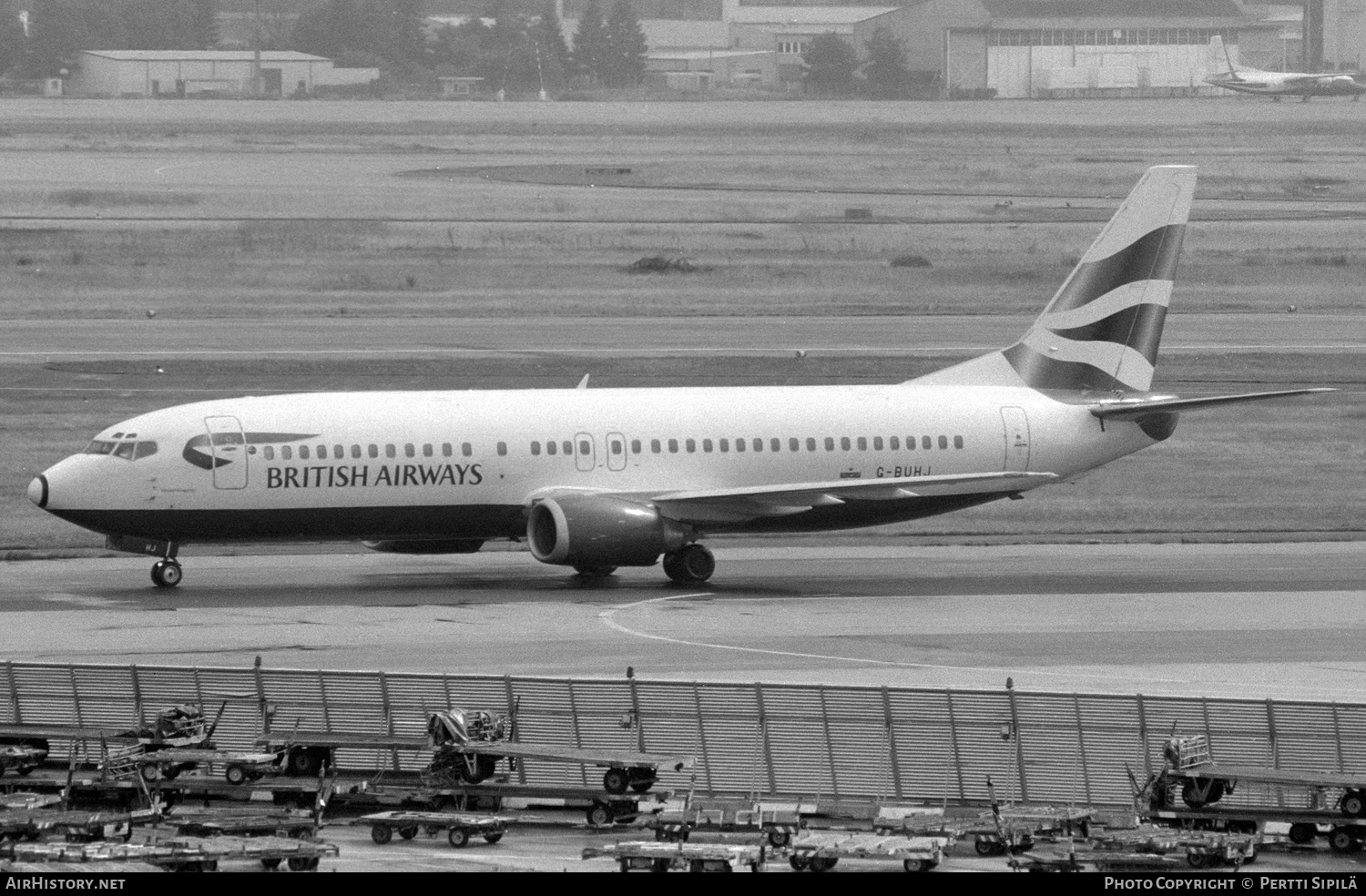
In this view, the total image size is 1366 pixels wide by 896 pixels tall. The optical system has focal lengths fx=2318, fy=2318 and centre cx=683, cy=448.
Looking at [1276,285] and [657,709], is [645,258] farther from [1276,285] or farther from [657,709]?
[657,709]

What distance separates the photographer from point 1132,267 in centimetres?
5369

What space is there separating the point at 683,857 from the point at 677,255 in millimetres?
99355

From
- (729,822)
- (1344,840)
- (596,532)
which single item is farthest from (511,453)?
(1344,840)

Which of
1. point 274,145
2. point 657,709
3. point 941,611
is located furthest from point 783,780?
point 274,145

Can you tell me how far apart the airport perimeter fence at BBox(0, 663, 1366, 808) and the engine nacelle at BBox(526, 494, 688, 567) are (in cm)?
1630

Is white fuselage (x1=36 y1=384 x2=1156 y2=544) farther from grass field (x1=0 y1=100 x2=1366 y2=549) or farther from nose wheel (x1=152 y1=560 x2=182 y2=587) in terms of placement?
grass field (x1=0 y1=100 x2=1366 y2=549)

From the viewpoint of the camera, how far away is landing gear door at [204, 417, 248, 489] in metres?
47.7

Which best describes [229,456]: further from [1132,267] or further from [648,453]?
[1132,267]

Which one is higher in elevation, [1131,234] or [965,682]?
[1131,234]

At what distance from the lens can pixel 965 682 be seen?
3794 centimetres

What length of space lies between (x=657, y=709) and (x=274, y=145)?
170362 mm

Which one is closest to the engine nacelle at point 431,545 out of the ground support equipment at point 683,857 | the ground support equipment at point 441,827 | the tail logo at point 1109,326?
the tail logo at point 1109,326

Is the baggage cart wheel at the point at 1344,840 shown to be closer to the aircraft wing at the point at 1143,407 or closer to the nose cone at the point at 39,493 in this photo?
the aircraft wing at the point at 1143,407

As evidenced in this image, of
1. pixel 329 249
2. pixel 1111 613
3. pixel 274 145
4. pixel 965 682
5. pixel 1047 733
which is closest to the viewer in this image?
pixel 1047 733
